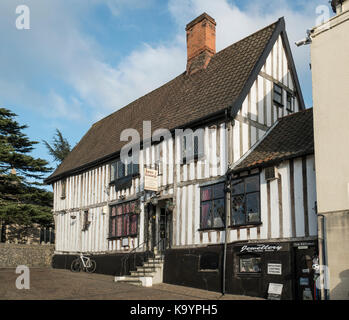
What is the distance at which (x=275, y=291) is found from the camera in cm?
1166

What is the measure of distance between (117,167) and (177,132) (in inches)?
164

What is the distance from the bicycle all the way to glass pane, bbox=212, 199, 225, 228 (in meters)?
7.61

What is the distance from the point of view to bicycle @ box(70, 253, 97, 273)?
1933 cm

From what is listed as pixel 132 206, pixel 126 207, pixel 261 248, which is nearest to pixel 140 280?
pixel 132 206

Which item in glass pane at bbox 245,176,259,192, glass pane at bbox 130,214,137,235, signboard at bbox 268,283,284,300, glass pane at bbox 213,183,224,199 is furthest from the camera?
glass pane at bbox 130,214,137,235

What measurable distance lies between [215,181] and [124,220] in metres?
5.59

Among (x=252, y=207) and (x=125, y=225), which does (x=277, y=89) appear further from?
(x=125, y=225)

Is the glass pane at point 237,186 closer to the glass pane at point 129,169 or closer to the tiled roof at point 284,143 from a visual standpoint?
the tiled roof at point 284,143

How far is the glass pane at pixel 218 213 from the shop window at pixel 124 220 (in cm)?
420

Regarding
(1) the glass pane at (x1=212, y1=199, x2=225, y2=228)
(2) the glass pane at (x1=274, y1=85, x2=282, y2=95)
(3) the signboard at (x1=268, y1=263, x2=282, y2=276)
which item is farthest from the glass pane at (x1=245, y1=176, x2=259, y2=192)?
(2) the glass pane at (x1=274, y1=85, x2=282, y2=95)

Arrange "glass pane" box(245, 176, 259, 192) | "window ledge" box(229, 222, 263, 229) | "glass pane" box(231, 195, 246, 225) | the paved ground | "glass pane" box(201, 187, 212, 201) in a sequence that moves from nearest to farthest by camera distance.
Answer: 1. the paved ground
2. "window ledge" box(229, 222, 263, 229)
3. "glass pane" box(245, 176, 259, 192)
4. "glass pane" box(231, 195, 246, 225)
5. "glass pane" box(201, 187, 212, 201)

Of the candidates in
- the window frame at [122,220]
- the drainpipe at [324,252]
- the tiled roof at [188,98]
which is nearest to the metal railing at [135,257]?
the window frame at [122,220]

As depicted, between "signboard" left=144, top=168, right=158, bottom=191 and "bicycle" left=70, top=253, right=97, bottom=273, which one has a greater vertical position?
"signboard" left=144, top=168, right=158, bottom=191

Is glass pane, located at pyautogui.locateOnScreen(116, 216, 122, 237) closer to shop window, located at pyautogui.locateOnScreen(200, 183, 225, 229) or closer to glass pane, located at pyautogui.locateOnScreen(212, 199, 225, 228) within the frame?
shop window, located at pyautogui.locateOnScreen(200, 183, 225, 229)
